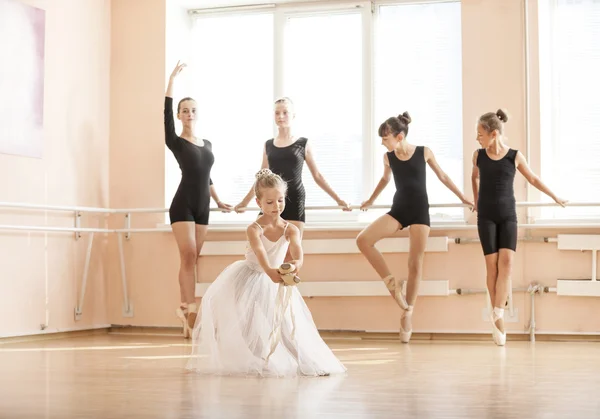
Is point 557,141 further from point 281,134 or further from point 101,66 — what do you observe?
point 101,66

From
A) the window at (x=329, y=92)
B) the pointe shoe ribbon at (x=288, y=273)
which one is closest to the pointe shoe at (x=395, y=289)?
the window at (x=329, y=92)

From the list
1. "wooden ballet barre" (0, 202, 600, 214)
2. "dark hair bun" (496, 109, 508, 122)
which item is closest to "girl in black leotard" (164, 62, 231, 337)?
"wooden ballet barre" (0, 202, 600, 214)

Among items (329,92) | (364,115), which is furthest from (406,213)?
(329,92)

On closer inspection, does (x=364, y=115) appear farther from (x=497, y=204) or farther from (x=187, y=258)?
(x=187, y=258)

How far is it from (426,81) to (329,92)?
2.40 ft

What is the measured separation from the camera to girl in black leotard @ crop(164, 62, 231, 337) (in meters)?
5.56

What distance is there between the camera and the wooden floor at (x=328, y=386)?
2.59 m

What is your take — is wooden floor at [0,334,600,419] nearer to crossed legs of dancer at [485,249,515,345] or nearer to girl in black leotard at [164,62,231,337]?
crossed legs of dancer at [485,249,515,345]

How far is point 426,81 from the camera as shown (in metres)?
6.12

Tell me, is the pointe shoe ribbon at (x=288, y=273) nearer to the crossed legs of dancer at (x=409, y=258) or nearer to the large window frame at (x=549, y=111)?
the crossed legs of dancer at (x=409, y=258)

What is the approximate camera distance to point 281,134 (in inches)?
222

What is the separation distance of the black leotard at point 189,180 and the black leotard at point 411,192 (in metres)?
1.23

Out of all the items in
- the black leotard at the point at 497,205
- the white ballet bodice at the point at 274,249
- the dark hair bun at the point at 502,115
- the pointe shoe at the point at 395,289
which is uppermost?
the dark hair bun at the point at 502,115

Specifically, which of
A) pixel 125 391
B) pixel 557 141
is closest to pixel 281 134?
pixel 557 141
